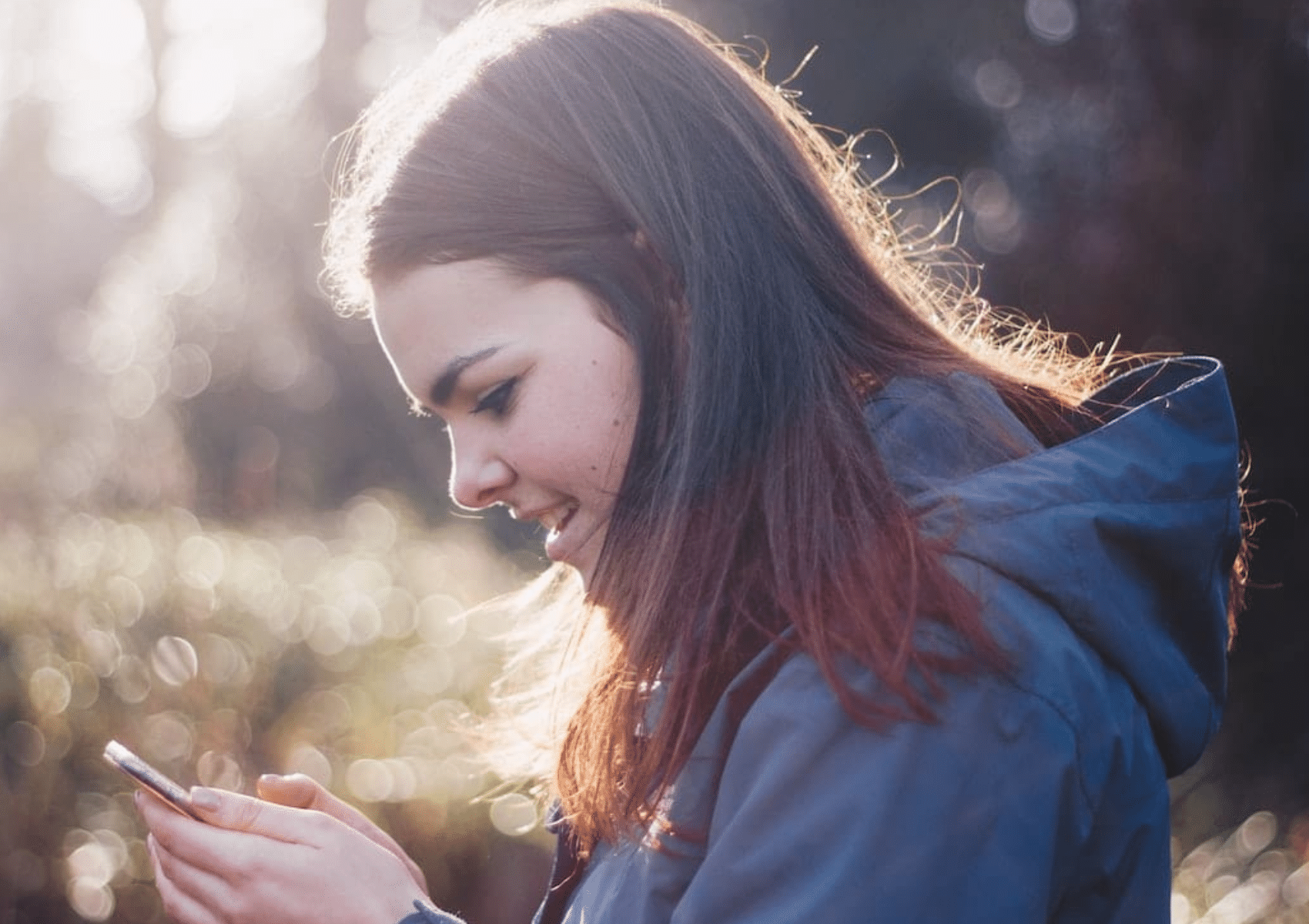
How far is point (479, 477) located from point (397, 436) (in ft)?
33.4

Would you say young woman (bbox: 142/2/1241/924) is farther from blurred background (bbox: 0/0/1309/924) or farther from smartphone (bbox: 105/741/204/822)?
blurred background (bbox: 0/0/1309/924)

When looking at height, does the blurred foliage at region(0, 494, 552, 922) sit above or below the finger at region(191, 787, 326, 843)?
below

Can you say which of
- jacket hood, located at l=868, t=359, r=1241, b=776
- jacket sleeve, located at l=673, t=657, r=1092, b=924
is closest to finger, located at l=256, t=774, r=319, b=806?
jacket sleeve, located at l=673, t=657, r=1092, b=924

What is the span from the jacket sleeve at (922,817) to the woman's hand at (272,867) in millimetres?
624

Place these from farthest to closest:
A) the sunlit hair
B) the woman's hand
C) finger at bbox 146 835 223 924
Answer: finger at bbox 146 835 223 924
the woman's hand
the sunlit hair

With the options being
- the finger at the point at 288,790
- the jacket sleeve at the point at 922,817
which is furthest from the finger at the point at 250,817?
the jacket sleeve at the point at 922,817

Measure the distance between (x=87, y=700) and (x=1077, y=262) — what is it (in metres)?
5.52

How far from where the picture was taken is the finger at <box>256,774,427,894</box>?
2082 mm

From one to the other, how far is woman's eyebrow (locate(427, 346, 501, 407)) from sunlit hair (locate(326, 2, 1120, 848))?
0.13m

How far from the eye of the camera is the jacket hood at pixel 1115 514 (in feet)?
4.50

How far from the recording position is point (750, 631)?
5.19ft

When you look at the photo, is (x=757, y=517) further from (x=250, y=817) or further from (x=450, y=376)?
(x=250, y=817)

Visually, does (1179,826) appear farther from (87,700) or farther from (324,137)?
(324,137)

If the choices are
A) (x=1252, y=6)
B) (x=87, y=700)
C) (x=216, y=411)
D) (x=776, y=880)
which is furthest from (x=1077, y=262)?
(x=216, y=411)
